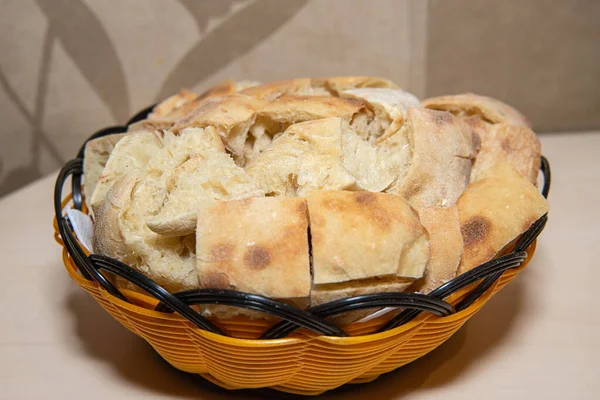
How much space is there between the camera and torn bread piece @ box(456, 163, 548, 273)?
31.9 inches

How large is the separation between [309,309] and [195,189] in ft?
0.72

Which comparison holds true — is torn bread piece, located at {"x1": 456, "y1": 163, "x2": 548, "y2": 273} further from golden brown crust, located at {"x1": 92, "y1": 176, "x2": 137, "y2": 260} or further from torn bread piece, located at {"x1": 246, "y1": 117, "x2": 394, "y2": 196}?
golden brown crust, located at {"x1": 92, "y1": 176, "x2": 137, "y2": 260}

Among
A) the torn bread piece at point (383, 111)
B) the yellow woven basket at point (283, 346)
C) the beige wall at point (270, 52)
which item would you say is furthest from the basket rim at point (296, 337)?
the beige wall at point (270, 52)

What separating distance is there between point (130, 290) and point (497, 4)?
4.28 feet

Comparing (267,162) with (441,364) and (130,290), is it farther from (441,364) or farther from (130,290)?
(441,364)

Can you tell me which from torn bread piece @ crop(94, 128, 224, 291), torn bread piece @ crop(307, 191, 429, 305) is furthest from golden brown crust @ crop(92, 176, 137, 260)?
torn bread piece @ crop(307, 191, 429, 305)

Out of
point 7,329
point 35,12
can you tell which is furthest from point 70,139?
point 7,329

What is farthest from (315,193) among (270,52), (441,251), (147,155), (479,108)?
(270,52)

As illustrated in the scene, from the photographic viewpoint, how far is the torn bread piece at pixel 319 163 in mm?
793

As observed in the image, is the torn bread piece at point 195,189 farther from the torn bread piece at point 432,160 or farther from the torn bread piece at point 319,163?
the torn bread piece at point 432,160

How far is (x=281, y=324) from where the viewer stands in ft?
2.33

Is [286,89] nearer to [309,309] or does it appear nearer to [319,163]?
[319,163]

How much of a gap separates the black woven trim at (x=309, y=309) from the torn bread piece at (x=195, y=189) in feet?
0.24

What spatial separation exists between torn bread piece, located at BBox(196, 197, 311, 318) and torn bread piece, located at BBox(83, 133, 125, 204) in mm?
359
